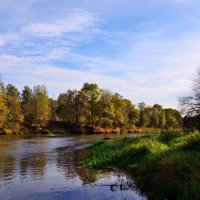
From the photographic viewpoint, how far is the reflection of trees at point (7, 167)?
79.0 feet

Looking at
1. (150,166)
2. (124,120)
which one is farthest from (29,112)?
(150,166)

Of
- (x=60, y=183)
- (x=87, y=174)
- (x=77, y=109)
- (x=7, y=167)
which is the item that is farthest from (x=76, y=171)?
(x=77, y=109)

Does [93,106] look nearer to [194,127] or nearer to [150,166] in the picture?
[194,127]

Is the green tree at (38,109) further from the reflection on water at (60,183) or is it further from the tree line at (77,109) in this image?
the reflection on water at (60,183)

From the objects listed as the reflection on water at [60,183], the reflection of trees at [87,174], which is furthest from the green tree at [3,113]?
the reflection of trees at [87,174]

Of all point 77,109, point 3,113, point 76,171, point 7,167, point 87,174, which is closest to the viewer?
point 87,174

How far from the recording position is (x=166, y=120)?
171125 millimetres

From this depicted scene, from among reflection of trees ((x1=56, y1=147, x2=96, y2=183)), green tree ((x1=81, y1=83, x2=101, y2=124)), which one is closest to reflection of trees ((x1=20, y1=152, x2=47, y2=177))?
reflection of trees ((x1=56, y1=147, x2=96, y2=183))

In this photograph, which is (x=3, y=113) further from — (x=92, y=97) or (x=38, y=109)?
(x=92, y=97)

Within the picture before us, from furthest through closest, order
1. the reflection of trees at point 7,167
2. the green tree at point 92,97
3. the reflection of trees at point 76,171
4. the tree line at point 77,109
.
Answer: the green tree at point 92,97
the tree line at point 77,109
the reflection of trees at point 7,167
the reflection of trees at point 76,171

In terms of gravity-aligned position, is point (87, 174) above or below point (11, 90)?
below

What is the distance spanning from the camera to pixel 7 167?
28109 millimetres

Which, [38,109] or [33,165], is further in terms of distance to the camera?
[38,109]

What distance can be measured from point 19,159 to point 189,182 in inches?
881
